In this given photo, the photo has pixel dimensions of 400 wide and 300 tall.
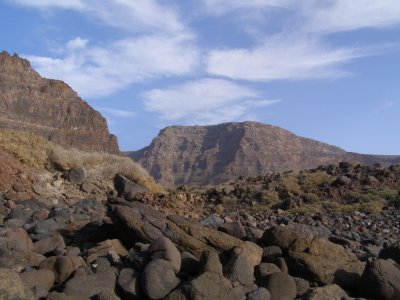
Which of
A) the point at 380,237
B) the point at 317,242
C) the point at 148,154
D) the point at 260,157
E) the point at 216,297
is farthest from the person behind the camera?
the point at 148,154

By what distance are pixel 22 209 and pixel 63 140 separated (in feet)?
174

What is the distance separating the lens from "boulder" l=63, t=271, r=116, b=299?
5.84m

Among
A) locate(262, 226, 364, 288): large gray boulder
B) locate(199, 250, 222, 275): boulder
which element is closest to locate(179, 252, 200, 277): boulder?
locate(199, 250, 222, 275): boulder

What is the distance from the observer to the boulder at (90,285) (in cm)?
584

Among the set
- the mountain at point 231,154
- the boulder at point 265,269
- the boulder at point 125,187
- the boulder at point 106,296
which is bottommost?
the boulder at point 106,296

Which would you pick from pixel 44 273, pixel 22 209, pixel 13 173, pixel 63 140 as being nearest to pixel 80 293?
pixel 44 273

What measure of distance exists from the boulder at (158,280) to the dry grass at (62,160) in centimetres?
1199

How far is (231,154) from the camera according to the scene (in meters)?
99.7

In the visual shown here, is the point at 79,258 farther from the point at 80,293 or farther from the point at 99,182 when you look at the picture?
the point at 99,182

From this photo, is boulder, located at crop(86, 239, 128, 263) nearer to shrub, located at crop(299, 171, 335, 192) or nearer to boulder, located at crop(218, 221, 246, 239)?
boulder, located at crop(218, 221, 246, 239)

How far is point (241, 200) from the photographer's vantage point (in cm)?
2052

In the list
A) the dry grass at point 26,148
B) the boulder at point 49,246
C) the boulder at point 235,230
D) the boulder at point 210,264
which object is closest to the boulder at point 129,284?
the boulder at point 210,264

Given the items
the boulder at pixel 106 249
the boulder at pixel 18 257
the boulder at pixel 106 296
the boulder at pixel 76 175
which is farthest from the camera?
the boulder at pixel 76 175

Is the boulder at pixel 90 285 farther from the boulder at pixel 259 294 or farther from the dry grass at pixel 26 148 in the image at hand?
the dry grass at pixel 26 148
